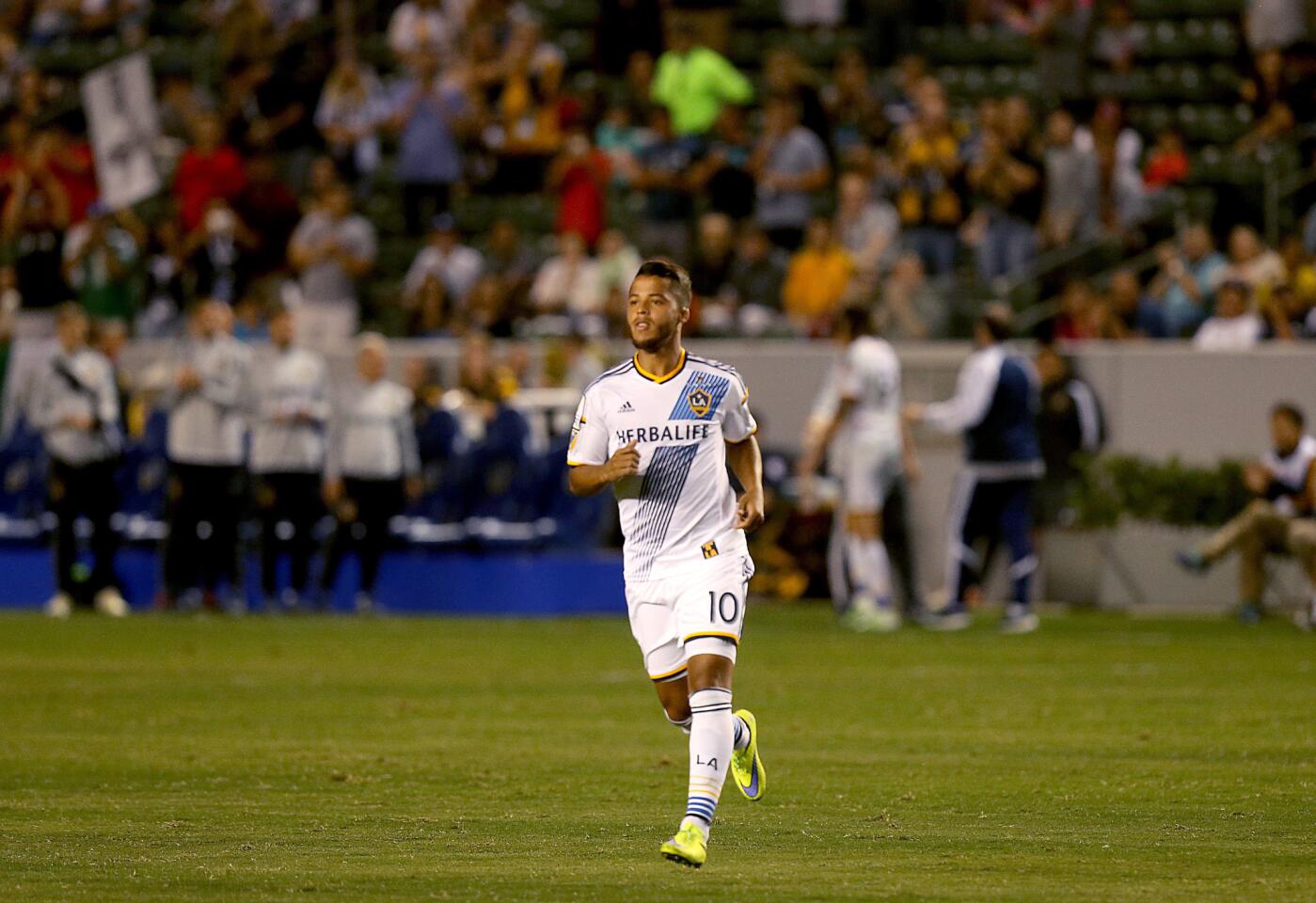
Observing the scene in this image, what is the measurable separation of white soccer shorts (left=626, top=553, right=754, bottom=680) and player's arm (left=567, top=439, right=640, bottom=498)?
1.24 feet

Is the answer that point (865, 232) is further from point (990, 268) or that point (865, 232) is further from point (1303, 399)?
point (1303, 399)

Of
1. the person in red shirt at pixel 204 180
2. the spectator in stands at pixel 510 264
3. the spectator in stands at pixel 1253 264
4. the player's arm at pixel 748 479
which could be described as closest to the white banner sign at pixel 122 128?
the person in red shirt at pixel 204 180

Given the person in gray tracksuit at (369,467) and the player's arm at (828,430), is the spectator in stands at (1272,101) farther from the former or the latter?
the person in gray tracksuit at (369,467)

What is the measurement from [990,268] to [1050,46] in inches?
114

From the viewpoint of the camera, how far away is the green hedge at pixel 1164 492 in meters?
21.0

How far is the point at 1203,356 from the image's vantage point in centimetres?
2191

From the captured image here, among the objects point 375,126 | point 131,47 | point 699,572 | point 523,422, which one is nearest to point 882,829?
point 699,572

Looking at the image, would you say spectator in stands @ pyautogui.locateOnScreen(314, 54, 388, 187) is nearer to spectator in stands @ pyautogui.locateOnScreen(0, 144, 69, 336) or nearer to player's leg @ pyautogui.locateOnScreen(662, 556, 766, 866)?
spectator in stands @ pyautogui.locateOnScreen(0, 144, 69, 336)

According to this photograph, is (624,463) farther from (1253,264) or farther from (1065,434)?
(1253,264)

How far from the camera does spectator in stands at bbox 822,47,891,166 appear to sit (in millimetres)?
25219

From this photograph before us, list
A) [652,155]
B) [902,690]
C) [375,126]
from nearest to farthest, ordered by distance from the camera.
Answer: [902,690]
[652,155]
[375,126]

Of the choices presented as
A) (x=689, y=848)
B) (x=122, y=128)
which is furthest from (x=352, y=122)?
(x=689, y=848)

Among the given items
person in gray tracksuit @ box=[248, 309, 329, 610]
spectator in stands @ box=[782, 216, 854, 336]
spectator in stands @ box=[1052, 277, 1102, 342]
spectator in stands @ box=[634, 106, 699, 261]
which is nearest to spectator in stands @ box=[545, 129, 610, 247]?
spectator in stands @ box=[634, 106, 699, 261]

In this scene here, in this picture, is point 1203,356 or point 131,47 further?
point 131,47
